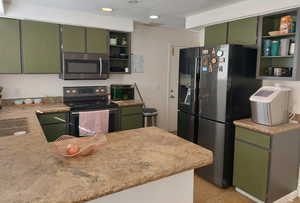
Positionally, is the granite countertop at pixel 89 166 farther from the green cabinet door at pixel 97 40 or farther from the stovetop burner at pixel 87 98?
the green cabinet door at pixel 97 40

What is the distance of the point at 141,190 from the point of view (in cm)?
129

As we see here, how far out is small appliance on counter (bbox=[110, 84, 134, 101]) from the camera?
398 centimetres

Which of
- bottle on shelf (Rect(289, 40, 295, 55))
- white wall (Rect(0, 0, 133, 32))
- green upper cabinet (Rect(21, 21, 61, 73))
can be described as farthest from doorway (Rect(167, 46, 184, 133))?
bottle on shelf (Rect(289, 40, 295, 55))

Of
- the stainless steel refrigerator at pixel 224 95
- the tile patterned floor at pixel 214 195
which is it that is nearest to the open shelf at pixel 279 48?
the stainless steel refrigerator at pixel 224 95

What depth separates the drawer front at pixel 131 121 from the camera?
376 cm

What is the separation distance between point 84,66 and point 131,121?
3.99ft

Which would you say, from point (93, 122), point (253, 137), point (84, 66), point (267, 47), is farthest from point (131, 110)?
point (267, 47)

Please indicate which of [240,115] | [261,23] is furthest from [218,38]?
[240,115]

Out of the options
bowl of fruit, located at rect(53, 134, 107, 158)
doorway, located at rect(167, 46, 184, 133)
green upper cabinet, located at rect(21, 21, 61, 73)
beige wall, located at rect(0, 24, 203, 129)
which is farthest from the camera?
doorway, located at rect(167, 46, 184, 133)

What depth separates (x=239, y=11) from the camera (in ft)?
9.46

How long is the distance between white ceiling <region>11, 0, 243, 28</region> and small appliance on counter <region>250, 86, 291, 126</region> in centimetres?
129

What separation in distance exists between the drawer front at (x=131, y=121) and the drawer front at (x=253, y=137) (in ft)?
5.78

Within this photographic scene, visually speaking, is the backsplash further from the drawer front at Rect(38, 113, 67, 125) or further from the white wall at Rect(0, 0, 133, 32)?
the white wall at Rect(0, 0, 133, 32)

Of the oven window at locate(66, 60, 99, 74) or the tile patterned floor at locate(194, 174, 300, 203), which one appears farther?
the oven window at locate(66, 60, 99, 74)
